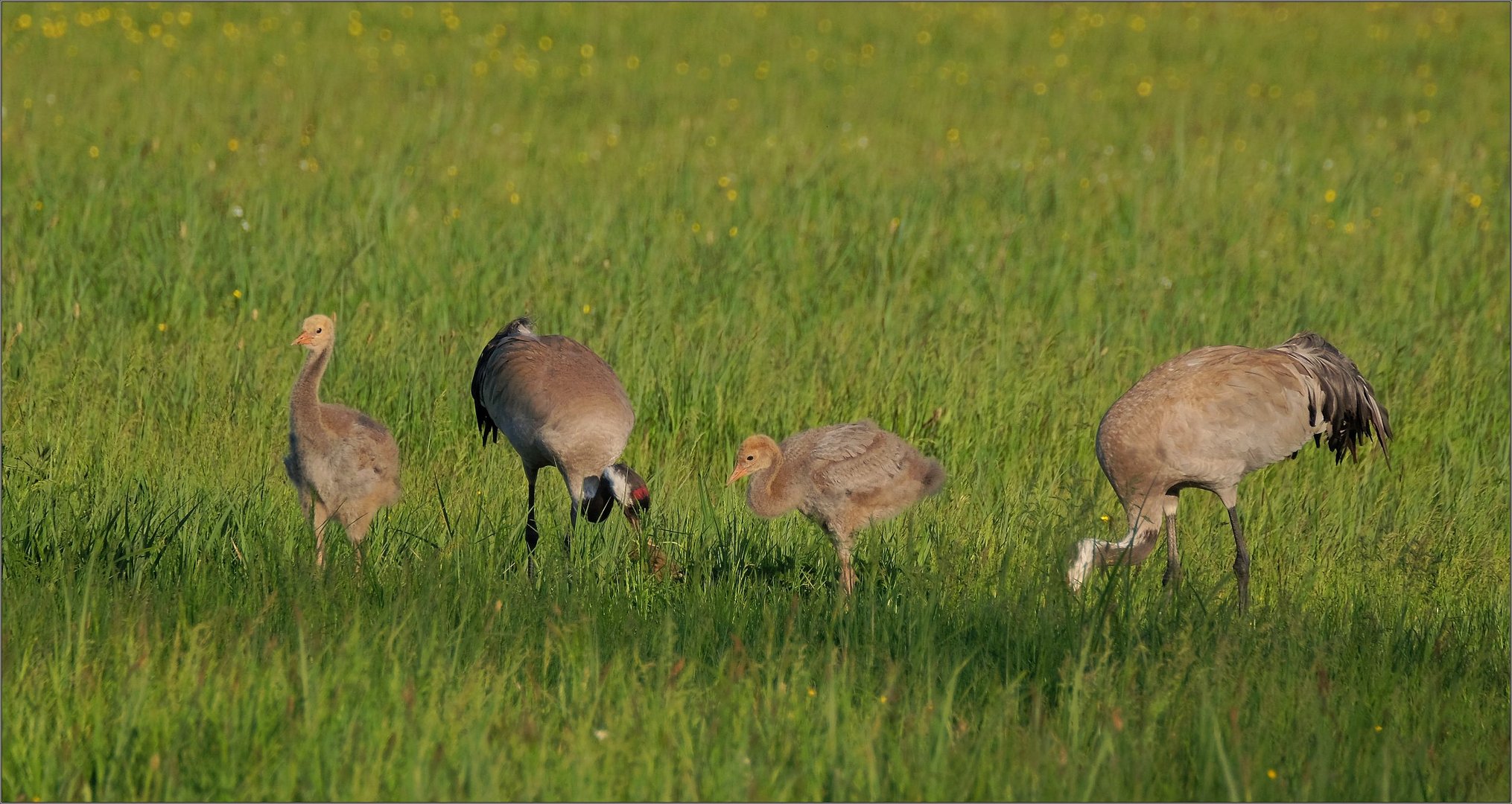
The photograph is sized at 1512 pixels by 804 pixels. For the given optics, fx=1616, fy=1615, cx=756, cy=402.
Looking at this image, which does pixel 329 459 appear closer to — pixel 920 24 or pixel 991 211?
pixel 991 211

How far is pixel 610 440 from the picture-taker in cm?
601

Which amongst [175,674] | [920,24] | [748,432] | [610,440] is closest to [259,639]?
[175,674]

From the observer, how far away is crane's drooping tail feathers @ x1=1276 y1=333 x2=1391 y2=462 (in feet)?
21.1

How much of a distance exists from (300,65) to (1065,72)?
26.4 feet

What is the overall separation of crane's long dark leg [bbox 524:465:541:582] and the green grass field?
0.09 m

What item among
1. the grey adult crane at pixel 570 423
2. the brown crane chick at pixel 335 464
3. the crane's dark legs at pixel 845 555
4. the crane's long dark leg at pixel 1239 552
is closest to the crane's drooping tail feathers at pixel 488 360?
the grey adult crane at pixel 570 423

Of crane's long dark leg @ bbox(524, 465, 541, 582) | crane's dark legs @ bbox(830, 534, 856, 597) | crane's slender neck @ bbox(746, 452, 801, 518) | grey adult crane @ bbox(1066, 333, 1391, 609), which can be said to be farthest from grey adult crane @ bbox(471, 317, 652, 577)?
grey adult crane @ bbox(1066, 333, 1391, 609)

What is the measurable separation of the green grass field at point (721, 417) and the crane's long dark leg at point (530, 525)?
0.09 m

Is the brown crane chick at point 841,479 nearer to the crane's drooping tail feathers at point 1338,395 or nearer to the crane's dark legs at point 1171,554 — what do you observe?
the crane's dark legs at point 1171,554

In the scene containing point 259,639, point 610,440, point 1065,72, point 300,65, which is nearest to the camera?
point 259,639

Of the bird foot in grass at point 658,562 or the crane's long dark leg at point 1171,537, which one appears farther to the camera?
the crane's long dark leg at point 1171,537

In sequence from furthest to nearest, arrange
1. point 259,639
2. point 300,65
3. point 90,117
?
point 300,65, point 90,117, point 259,639

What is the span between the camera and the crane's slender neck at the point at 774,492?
5695 millimetres

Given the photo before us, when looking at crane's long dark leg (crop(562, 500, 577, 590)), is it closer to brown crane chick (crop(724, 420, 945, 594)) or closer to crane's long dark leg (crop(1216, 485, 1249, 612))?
brown crane chick (crop(724, 420, 945, 594))
